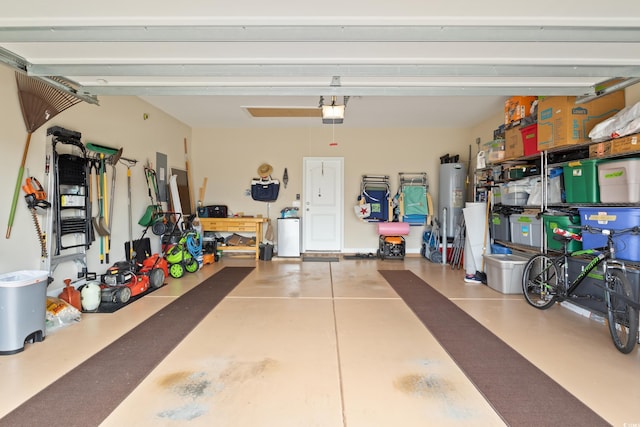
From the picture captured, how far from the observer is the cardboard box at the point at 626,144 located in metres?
2.82

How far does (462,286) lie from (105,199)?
5044 mm

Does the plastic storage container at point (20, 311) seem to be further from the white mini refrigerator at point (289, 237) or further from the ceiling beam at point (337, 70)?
the white mini refrigerator at point (289, 237)

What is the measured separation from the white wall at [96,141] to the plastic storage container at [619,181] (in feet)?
18.6

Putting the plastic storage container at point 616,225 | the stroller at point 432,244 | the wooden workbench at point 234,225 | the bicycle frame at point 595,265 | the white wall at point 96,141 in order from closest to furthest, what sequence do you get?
1. the bicycle frame at point 595,265
2. the plastic storage container at point 616,225
3. the white wall at point 96,141
4. the stroller at point 432,244
5. the wooden workbench at point 234,225

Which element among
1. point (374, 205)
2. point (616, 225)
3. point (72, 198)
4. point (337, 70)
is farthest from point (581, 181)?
point (72, 198)

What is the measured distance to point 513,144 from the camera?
14.8ft

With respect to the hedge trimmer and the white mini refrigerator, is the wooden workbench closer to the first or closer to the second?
the white mini refrigerator

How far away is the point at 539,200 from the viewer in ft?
13.1

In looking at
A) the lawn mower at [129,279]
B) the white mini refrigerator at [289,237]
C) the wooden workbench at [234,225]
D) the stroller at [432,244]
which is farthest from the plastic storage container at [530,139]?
the lawn mower at [129,279]

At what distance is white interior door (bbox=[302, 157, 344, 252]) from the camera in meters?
7.31

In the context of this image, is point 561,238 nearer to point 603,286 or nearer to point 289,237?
point 603,286

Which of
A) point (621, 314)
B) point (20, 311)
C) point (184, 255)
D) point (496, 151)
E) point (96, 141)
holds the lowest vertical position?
point (621, 314)

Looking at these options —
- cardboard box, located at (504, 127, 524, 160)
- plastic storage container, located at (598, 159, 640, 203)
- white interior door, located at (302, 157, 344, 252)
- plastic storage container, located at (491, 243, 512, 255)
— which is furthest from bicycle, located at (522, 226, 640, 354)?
white interior door, located at (302, 157, 344, 252)

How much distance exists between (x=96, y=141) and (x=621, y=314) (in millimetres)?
5920
